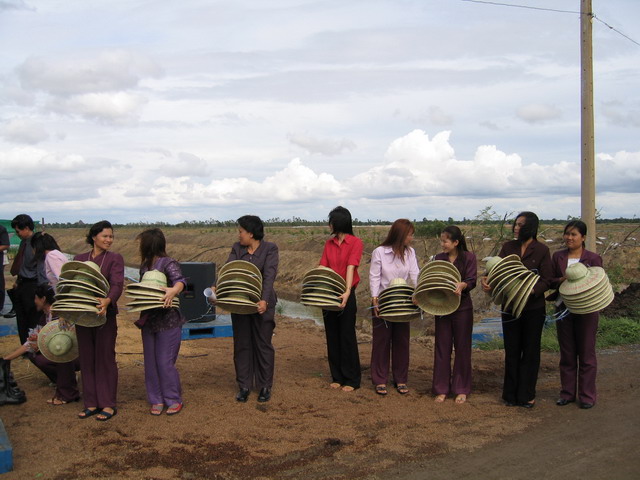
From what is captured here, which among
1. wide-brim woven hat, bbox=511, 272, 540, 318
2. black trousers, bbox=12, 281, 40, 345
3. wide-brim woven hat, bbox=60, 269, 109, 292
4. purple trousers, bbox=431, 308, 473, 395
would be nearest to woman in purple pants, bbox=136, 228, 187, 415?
wide-brim woven hat, bbox=60, 269, 109, 292

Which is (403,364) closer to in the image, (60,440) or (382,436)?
(382,436)

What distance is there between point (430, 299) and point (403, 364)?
826 mm

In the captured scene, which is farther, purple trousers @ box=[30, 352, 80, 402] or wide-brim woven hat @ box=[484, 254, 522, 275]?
purple trousers @ box=[30, 352, 80, 402]

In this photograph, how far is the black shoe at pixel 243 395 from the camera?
6.28 m

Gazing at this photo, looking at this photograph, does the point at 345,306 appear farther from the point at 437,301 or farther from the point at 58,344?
the point at 58,344

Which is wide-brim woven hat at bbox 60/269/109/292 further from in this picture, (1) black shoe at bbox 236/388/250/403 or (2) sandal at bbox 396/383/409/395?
(2) sandal at bbox 396/383/409/395

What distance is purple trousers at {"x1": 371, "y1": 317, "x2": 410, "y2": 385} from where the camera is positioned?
21.7 ft

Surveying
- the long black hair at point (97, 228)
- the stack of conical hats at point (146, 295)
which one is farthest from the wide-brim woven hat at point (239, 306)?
the long black hair at point (97, 228)

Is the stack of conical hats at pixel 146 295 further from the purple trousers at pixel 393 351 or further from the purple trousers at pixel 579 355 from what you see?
the purple trousers at pixel 579 355

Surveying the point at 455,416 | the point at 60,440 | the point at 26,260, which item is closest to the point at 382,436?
the point at 455,416

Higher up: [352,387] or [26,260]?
[26,260]

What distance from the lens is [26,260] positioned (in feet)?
24.7

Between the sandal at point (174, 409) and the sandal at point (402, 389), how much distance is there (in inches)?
88.9

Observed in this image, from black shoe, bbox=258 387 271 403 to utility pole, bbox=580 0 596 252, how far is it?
613 centimetres
